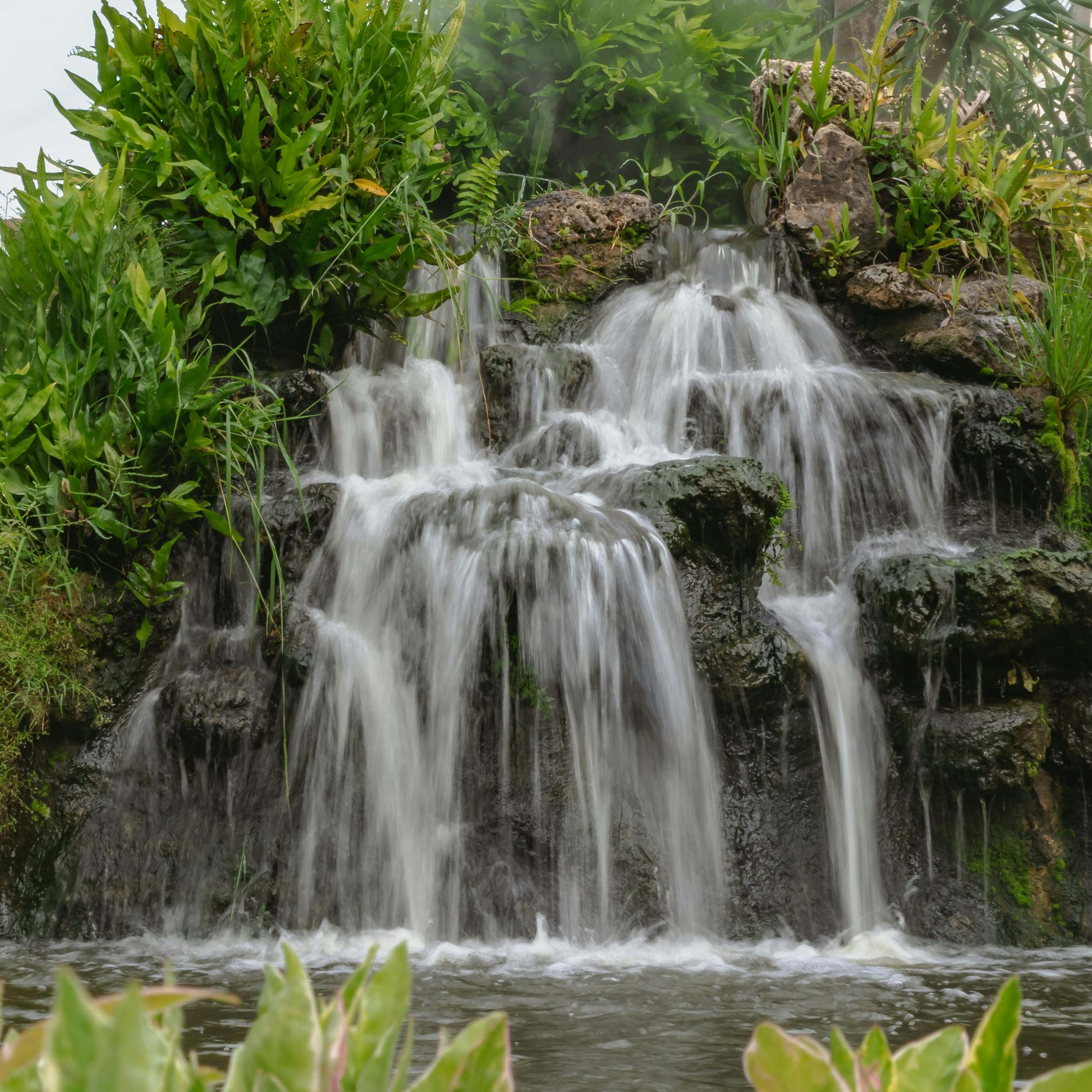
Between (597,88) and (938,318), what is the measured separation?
4073 mm

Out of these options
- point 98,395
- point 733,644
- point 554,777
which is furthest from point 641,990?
point 98,395

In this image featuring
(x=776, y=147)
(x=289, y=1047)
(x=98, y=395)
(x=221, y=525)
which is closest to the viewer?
(x=289, y=1047)

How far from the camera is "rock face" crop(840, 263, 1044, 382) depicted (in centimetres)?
646

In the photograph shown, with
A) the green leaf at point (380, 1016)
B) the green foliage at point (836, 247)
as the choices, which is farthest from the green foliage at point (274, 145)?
the green leaf at point (380, 1016)

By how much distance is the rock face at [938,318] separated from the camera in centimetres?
646

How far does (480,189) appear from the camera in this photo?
7.84 m

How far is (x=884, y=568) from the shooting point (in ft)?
16.3

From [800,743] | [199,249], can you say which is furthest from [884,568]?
[199,249]

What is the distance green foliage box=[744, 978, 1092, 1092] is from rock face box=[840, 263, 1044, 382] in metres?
5.96

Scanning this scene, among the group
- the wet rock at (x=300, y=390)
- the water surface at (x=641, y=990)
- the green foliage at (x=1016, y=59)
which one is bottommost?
the water surface at (x=641, y=990)

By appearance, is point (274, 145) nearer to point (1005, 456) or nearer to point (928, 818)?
point (1005, 456)

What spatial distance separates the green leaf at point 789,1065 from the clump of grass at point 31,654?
419 cm

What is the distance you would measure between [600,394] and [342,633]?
2587mm

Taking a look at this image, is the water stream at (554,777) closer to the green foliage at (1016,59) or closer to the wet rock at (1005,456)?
the wet rock at (1005,456)
